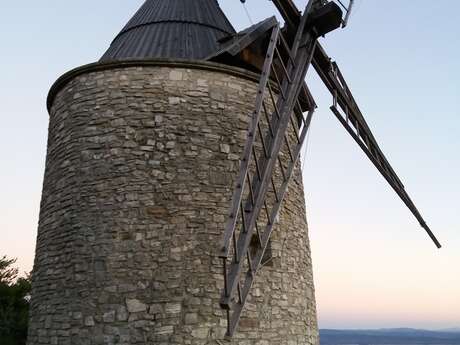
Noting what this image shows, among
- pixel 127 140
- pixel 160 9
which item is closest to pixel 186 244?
pixel 127 140

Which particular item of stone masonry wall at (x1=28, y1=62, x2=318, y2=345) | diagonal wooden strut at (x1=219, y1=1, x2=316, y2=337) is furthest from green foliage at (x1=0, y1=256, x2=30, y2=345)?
diagonal wooden strut at (x1=219, y1=1, x2=316, y2=337)

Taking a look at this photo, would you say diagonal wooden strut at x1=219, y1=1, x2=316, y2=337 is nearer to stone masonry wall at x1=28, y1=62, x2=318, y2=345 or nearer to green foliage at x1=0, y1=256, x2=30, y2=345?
stone masonry wall at x1=28, y1=62, x2=318, y2=345

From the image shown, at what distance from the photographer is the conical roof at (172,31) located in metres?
8.98

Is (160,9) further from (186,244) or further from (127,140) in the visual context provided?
(186,244)

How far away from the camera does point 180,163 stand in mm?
7312

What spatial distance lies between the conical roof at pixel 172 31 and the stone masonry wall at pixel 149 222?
1.35 m

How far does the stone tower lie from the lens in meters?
6.66

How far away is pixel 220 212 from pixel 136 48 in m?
3.93

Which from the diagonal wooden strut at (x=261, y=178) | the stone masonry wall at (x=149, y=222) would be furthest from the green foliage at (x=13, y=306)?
the diagonal wooden strut at (x=261, y=178)

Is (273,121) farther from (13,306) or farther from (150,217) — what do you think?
(13,306)

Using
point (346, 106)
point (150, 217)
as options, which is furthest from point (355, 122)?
point (150, 217)

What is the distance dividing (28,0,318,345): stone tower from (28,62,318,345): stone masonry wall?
0.05 feet

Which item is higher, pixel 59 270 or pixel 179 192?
pixel 179 192

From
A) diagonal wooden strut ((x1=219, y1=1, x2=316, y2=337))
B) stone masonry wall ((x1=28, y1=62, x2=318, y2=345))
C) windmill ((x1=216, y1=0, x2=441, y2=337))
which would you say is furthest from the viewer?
stone masonry wall ((x1=28, y1=62, x2=318, y2=345))
